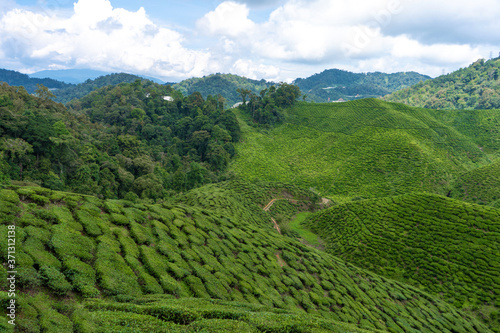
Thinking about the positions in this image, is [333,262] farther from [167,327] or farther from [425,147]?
[425,147]

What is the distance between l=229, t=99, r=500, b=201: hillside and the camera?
52531 millimetres

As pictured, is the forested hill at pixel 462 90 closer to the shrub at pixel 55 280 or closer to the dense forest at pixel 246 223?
the dense forest at pixel 246 223

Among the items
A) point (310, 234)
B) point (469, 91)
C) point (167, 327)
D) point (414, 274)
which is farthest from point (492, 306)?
point (469, 91)

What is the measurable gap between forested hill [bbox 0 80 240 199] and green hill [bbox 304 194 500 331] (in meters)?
28.7

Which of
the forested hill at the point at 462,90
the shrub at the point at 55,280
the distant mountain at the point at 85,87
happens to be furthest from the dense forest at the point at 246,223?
the distant mountain at the point at 85,87

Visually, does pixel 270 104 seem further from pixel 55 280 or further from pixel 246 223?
pixel 55 280

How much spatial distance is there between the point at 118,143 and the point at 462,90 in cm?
16091

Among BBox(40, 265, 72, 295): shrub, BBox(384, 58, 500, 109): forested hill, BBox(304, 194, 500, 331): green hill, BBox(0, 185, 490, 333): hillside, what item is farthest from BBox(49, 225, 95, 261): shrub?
Result: BBox(384, 58, 500, 109): forested hill

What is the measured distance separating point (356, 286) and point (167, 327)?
16674 millimetres

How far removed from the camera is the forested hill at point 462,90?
352ft

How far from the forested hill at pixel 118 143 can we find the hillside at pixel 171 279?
22.8 m

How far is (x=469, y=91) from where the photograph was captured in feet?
401

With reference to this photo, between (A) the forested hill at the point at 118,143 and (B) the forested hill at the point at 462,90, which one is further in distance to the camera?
(B) the forested hill at the point at 462,90

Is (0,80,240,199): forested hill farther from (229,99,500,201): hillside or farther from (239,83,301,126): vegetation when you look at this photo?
(239,83,301,126): vegetation
